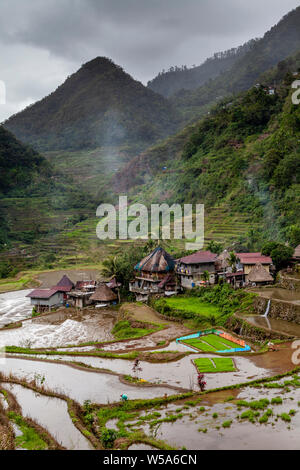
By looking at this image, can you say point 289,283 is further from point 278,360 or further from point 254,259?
point 278,360

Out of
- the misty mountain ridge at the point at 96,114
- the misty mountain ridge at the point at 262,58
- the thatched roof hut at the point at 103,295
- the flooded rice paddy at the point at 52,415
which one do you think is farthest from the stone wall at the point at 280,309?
the misty mountain ridge at the point at 96,114

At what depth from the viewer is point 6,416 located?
12750 mm

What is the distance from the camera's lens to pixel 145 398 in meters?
13.4

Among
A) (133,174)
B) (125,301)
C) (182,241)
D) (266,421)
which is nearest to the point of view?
(266,421)

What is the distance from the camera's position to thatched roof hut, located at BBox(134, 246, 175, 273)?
3284 cm

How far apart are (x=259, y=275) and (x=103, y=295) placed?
13.7 m

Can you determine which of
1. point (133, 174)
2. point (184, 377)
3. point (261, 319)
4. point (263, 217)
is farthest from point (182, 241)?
point (133, 174)

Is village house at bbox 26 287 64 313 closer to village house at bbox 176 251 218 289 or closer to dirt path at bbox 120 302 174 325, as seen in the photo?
dirt path at bbox 120 302 174 325

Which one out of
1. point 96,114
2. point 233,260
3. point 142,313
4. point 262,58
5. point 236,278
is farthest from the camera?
point 96,114

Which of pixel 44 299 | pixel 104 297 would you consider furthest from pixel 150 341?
pixel 44 299

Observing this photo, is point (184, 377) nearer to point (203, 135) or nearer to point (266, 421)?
point (266, 421)

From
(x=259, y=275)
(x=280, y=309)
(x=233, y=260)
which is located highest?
(x=233, y=260)

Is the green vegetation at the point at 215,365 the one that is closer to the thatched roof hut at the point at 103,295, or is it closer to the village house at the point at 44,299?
the thatched roof hut at the point at 103,295
